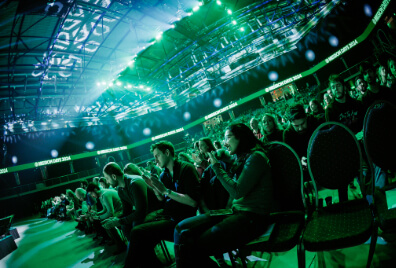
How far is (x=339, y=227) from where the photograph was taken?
1199mm

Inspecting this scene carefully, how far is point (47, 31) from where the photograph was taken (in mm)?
7828

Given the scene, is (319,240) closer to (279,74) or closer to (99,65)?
(99,65)

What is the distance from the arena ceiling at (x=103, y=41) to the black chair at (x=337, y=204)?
23.8 feet

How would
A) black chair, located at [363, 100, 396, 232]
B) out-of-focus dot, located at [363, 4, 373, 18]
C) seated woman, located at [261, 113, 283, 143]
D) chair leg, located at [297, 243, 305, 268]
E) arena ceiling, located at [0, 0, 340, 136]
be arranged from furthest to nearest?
out-of-focus dot, located at [363, 4, 373, 18], arena ceiling, located at [0, 0, 340, 136], seated woman, located at [261, 113, 283, 143], black chair, located at [363, 100, 396, 232], chair leg, located at [297, 243, 305, 268]

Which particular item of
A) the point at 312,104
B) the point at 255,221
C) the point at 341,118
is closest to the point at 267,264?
the point at 255,221

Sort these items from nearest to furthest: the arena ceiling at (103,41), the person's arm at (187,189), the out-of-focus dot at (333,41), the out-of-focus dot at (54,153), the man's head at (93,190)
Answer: the person's arm at (187,189) < the man's head at (93,190) < the arena ceiling at (103,41) < the out-of-focus dot at (333,41) < the out-of-focus dot at (54,153)

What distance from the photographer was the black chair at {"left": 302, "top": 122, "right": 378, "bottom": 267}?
1116mm

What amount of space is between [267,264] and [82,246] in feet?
15.9

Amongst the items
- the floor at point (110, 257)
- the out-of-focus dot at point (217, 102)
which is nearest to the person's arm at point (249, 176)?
the floor at point (110, 257)

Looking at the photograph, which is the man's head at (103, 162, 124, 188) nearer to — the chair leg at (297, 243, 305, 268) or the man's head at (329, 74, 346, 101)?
the chair leg at (297, 243, 305, 268)

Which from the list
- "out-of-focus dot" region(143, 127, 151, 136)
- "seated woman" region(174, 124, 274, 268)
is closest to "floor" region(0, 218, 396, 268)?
"seated woman" region(174, 124, 274, 268)

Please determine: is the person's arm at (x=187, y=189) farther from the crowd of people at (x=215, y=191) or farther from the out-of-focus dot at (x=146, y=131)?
the out-of-focus dot at (x=146, y=131)

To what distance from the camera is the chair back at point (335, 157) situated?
145cm

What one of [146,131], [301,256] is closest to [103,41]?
[301,256]
